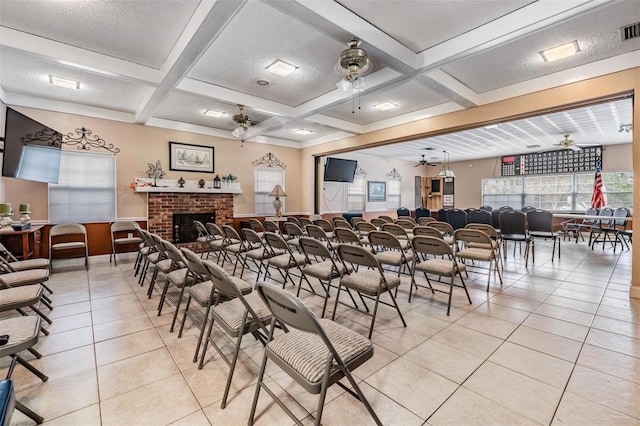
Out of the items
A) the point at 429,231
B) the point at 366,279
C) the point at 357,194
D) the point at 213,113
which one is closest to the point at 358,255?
the point at 366,279

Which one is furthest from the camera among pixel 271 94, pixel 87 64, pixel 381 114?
pixel 381 114

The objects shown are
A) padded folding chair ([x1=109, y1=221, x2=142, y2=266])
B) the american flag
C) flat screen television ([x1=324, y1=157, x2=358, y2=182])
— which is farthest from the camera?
flat screen television ([x1=324, y1=157, x2=358, y2=182])

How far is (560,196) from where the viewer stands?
31.5ft

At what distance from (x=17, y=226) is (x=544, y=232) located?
831 centimetres

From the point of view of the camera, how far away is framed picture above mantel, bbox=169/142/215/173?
622cm

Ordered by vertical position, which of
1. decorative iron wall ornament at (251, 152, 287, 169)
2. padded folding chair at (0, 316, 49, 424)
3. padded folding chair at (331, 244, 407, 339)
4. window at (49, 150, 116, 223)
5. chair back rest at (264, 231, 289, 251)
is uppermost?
decorative iron wall ornament at (251, 152, 287, 169)

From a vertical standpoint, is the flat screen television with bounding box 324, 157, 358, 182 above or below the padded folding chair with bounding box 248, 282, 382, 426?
above

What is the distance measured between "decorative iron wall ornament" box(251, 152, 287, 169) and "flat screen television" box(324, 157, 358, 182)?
1.47m

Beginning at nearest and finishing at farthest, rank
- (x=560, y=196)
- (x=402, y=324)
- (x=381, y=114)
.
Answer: (x=402, y=324) < (x=381, y=114) < (x=560, y=196)

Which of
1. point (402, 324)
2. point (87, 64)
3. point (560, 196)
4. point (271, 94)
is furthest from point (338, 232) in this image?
point (560, 196)

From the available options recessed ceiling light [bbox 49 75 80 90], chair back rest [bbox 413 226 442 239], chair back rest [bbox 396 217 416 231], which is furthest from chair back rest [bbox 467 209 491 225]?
recessed ceiling light [bbox 49 75 80 90]

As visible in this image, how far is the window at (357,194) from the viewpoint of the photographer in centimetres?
973

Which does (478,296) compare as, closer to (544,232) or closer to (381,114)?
(544,232)

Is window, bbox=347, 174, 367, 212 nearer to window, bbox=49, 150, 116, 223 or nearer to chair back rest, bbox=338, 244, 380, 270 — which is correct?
window, bbox=49, 150, 116, 223
